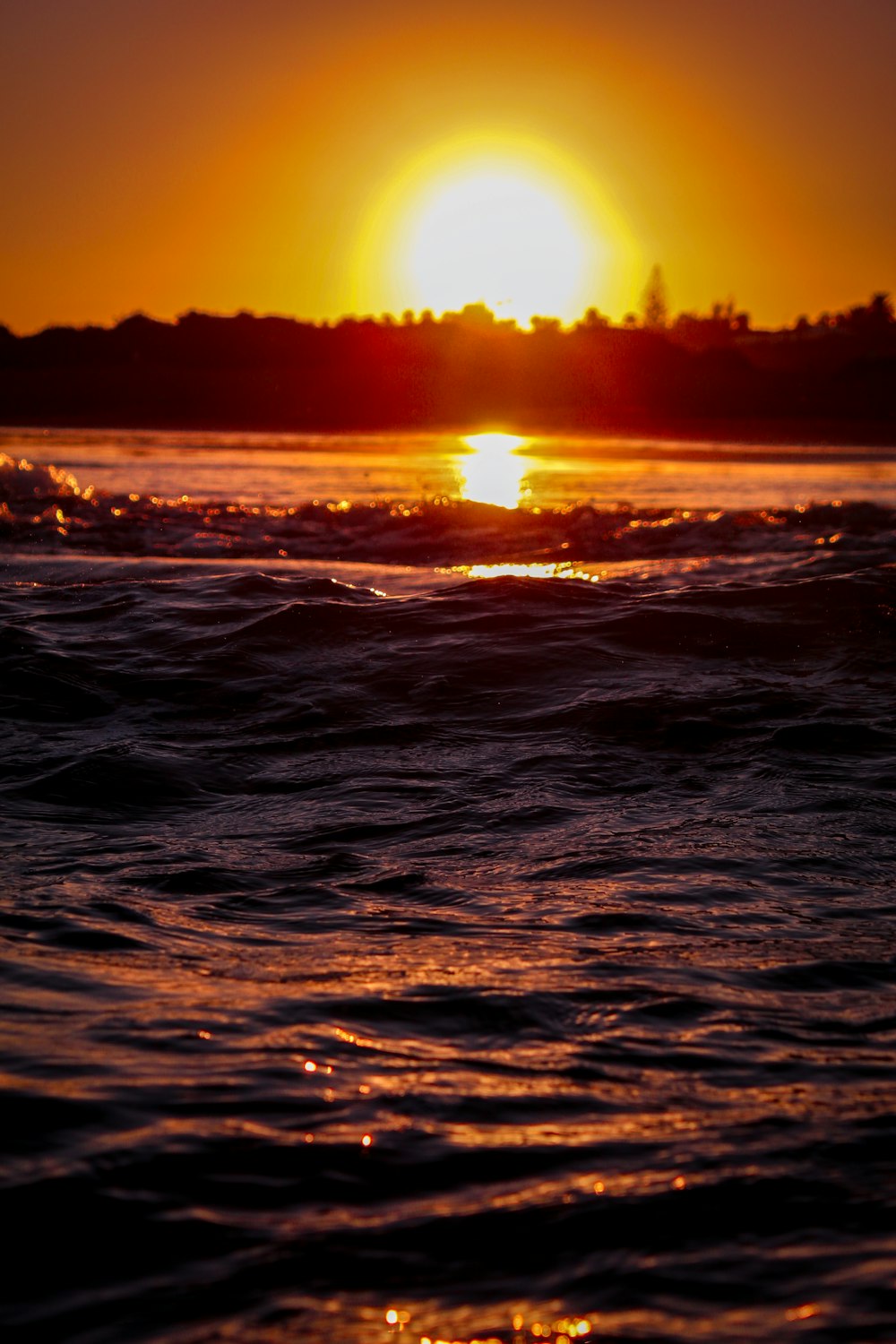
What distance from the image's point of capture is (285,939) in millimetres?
3637

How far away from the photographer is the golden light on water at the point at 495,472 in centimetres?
2272

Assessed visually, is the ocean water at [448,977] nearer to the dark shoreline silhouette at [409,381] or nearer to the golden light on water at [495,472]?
the golden light on water at [495,472]

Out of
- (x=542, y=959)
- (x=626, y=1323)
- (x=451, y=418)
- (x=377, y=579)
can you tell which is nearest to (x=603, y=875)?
(x=542, y=959)

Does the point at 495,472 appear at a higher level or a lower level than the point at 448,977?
higher

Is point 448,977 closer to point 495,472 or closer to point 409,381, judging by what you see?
point 495,472

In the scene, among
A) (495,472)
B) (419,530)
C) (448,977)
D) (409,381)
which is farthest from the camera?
(409,381)

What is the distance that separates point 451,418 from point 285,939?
79692 mm

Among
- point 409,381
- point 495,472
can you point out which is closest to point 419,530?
point 495,472

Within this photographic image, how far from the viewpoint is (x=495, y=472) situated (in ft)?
105

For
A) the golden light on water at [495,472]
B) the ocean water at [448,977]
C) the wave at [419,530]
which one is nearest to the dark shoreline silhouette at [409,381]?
the golden light on water at [495,472]

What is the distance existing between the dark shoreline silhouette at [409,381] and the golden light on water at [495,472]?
1734cm

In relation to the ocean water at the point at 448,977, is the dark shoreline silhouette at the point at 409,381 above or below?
above

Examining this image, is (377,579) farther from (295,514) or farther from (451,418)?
(451,418)

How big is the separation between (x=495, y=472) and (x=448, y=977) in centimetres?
2925
